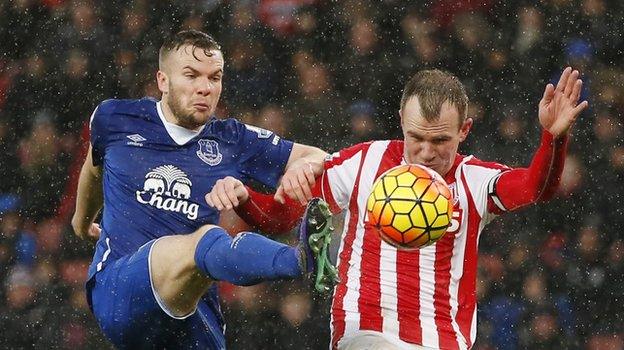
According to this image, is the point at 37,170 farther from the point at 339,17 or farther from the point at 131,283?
the point at 131,283

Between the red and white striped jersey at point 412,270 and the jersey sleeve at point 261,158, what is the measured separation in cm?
60

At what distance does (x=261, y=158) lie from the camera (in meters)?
4.76

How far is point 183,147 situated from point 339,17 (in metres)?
2.89

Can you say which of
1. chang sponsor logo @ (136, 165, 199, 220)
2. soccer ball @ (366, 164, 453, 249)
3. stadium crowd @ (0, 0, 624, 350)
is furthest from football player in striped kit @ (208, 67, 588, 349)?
stadium crowd @ (0, 0, 624, 350)

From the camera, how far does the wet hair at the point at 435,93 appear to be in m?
3.96

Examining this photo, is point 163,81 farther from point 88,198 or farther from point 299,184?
point 299,184

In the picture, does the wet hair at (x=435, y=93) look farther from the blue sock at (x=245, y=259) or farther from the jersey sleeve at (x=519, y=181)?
the blue sock at (x=245, y=259)

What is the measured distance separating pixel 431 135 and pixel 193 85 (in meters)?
1.12

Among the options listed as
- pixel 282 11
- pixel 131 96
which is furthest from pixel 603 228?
pixel 131 96

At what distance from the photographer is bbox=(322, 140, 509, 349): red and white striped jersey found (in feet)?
13.1

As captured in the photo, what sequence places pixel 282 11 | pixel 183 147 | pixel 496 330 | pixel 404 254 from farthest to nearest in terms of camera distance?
pixel 282 11 → pixel 496 330 → pixel 183 147 → pixel 404 254

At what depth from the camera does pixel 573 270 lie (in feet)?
22.8

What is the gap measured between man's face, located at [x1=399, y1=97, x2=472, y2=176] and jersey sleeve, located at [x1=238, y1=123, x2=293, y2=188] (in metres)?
0.86

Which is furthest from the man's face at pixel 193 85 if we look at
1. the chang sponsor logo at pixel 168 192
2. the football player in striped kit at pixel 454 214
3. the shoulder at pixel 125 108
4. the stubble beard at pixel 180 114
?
the football player in striped kit at pixel 454 214
